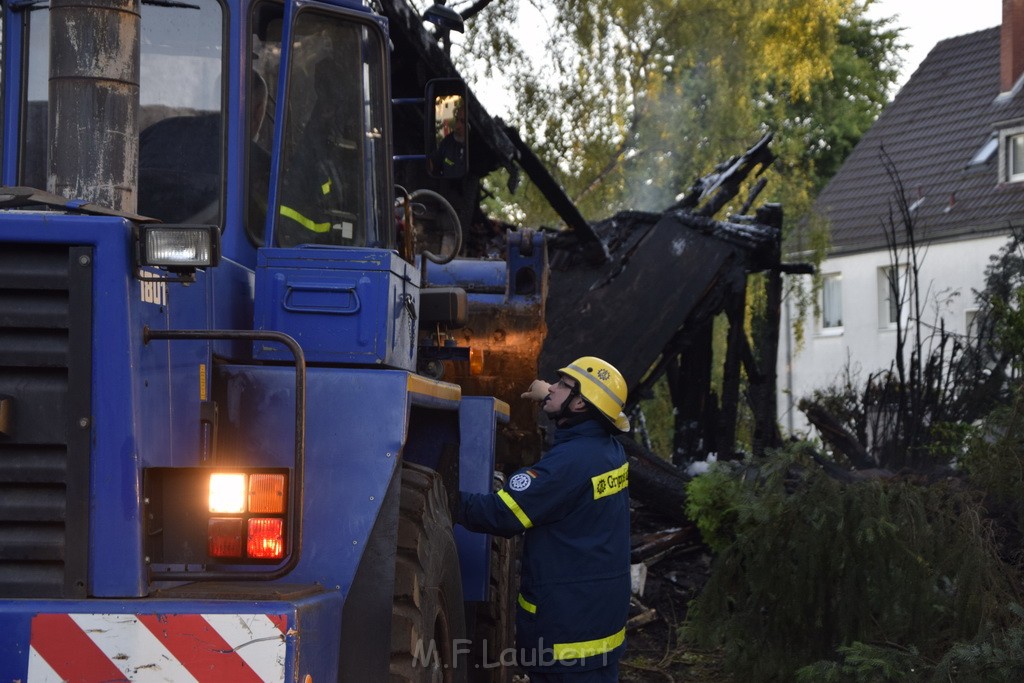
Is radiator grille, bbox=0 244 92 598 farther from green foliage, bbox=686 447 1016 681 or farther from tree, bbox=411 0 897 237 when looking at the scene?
tree, bbox=411 0 897 237

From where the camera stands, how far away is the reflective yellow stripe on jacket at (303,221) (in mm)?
4469

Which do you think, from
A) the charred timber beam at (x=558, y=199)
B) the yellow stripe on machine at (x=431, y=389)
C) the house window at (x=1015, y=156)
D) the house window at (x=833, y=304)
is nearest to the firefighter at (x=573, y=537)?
the yellow stripe on machine at (x=431, y=389)

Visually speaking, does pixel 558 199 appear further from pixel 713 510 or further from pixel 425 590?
pixel 425 590

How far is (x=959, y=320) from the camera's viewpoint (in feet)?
82.8

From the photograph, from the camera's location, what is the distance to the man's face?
5.18 m

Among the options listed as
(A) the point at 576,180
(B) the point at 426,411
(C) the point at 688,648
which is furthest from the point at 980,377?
(A) the point at 576,180

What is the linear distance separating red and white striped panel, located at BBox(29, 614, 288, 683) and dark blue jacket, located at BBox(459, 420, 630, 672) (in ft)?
5.35

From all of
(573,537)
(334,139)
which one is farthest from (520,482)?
(334,139)

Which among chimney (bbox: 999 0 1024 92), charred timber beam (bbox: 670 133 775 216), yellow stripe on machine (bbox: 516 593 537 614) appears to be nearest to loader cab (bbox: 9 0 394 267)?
yellow stripe on machine (bbox: 516 593 537 614)

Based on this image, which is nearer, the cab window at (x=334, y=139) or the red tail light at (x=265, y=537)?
the red tail light at (x=265, y=537)

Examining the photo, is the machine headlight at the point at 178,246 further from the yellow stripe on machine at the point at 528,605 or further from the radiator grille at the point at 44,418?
the yellow stripe on machine at the point at 528,605

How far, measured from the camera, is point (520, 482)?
15.9 ft

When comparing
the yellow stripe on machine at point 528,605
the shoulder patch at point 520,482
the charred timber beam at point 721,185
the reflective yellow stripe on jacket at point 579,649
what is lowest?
the reflective yellow stripe on jacket at point 579,649

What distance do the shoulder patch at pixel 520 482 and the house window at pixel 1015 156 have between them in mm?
24184
